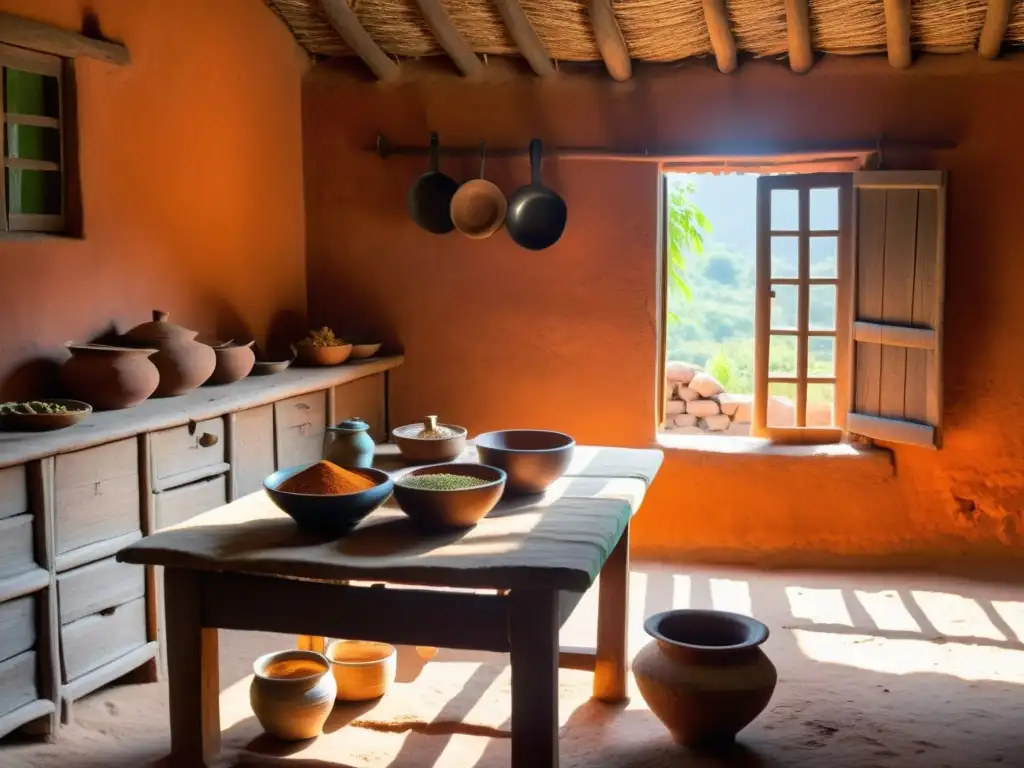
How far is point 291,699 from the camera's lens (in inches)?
126

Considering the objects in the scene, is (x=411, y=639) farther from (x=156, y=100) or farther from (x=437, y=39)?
(x=437, y=39)

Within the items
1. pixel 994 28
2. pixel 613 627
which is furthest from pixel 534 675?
pixel 994 28

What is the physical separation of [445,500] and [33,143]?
7.81 feet

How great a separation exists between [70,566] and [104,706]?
0.55 metres

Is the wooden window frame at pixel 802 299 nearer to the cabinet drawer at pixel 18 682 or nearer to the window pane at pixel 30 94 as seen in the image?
the window pane at pixel 30 94

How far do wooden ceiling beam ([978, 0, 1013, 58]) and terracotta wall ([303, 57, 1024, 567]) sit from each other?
13 centimetres

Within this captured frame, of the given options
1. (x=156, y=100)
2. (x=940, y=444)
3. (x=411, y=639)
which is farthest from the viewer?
(x=940, y=444)

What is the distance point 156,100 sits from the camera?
4453 mm

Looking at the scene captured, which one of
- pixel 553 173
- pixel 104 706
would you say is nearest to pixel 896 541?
pixel 553 173

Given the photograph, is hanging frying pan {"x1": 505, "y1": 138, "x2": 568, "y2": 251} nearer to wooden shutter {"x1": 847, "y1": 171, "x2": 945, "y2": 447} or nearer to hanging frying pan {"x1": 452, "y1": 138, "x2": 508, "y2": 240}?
hanging frying pan {"x1": 452, "y1": 138, "x2": 508, "y2": 240}

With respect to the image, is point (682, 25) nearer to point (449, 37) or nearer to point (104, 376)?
point (449, 37)

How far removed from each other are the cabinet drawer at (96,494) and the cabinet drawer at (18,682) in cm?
35

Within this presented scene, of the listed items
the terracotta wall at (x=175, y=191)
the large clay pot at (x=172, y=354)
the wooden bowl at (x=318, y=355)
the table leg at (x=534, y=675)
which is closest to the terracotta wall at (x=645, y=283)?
the terracotta wall at (x=175, y=191)

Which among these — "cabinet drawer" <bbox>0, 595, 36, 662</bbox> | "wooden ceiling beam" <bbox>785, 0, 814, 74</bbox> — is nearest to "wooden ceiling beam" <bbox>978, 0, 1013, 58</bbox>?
"wooden ceiling beam" <bbox>785, 0, 814, 74</bbox>
